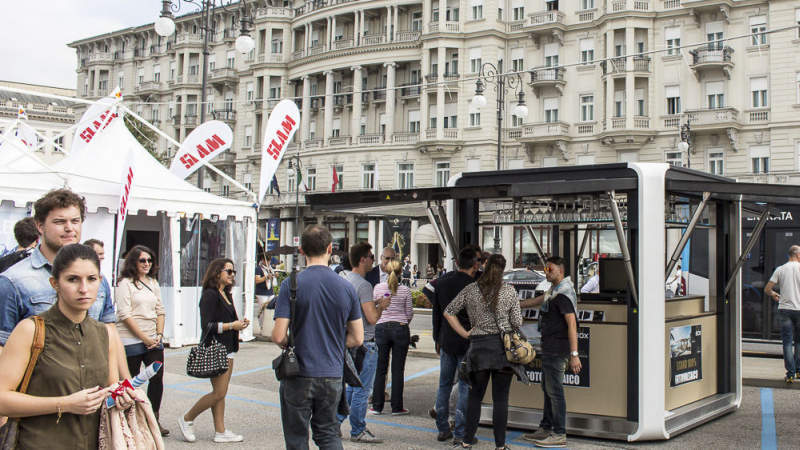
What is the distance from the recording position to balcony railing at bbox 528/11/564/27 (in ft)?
141

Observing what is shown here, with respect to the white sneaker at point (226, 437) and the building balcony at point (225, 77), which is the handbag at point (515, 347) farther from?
the building balcony at point (225, 77)

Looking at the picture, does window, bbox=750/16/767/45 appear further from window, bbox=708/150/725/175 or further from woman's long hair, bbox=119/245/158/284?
woman's long hair, bbox=119/245/158/284

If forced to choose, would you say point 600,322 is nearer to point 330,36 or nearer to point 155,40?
point 330,36

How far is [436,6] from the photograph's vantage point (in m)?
47.4

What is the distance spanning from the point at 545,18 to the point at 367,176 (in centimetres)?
1519

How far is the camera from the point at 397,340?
8.81 meters

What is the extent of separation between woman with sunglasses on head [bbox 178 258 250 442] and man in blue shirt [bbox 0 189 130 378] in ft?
9.98

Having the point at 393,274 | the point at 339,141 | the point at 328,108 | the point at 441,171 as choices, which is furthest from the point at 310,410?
the point at 328,108

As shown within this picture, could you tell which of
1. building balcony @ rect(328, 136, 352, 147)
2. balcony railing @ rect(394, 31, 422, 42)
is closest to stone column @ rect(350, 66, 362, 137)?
building balcony @ rect(328, 136, 352, 147)

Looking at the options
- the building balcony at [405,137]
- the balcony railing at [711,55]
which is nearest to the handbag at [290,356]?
the balcony railing at [711,55]

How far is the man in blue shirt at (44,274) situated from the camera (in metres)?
3.48

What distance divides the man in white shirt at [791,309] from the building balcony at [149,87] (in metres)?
60.8

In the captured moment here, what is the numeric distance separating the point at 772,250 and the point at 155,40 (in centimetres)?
6090

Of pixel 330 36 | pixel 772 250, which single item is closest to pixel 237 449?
pixel 772 250
